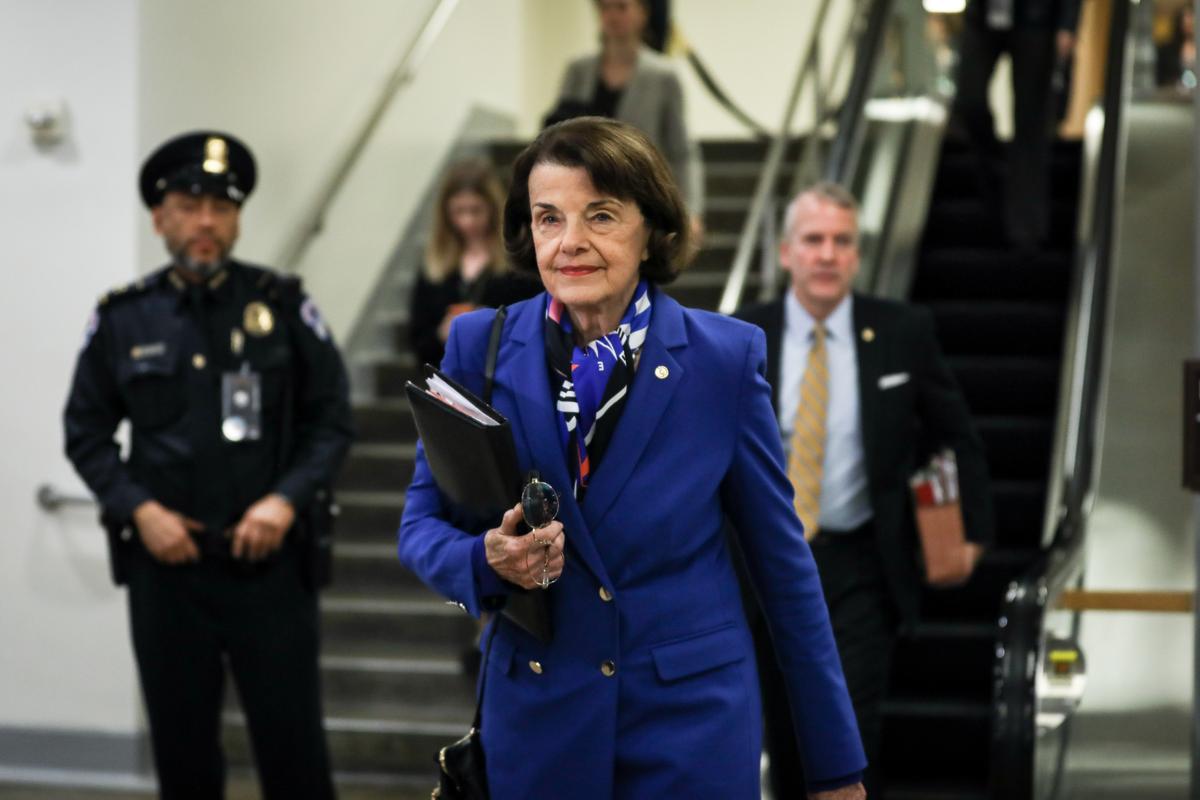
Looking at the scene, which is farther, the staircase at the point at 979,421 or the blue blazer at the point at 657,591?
the staircase at the point at 979,421

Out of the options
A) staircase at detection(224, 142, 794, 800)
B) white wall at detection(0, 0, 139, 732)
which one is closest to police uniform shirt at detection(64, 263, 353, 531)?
white wall at detection(0, 0, 139, 732)

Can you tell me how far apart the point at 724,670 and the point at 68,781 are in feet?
14.6

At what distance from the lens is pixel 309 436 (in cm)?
482

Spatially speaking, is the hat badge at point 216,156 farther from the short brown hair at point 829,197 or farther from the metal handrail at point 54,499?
the metal handrail at point 54,499

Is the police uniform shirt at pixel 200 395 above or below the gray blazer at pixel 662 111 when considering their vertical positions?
below

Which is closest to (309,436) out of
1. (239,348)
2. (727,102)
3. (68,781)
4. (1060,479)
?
(239,348)

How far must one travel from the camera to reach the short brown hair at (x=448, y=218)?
21.8 feet

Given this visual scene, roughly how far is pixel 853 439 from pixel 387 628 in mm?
3258

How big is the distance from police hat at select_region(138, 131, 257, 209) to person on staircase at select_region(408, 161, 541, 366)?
1.75m

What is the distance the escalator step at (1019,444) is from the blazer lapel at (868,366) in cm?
257

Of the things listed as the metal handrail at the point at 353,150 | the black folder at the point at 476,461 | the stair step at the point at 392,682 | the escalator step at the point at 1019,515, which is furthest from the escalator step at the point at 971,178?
the black folder at the point at 476,461

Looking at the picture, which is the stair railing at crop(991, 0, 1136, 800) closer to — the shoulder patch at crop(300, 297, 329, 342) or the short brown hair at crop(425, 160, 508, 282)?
the shoulder patch at crop(300, 297, 329, 342)

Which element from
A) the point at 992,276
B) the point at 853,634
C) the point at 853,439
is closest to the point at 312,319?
the point at 853,439

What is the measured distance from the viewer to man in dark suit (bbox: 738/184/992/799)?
4.45 m
